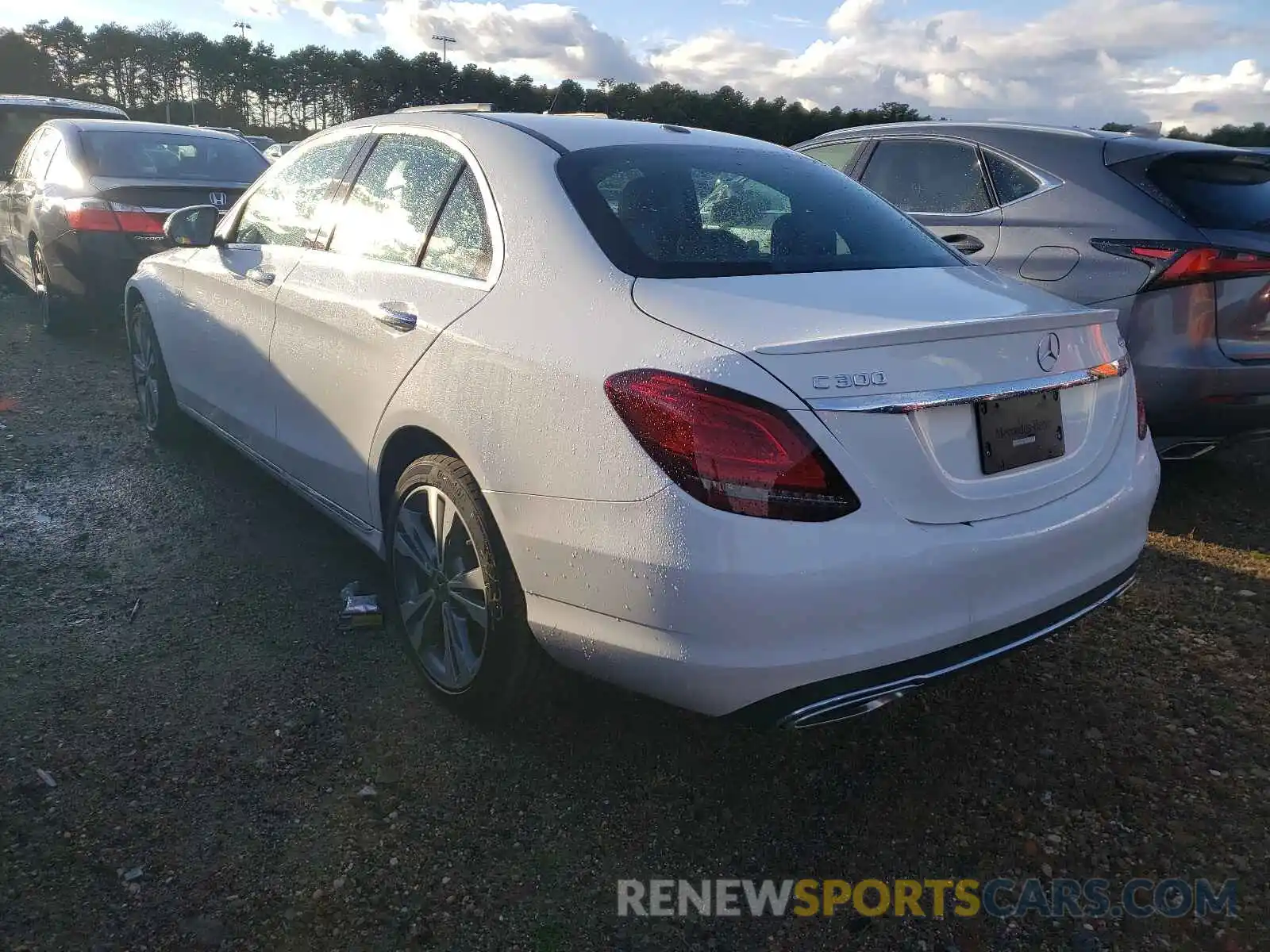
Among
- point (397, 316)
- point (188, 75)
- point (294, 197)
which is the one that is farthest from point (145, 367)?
point (188, 75)

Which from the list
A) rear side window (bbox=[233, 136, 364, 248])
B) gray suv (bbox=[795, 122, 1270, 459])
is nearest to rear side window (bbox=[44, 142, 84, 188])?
rear side window (bbox=[233, 136, 364, 248])

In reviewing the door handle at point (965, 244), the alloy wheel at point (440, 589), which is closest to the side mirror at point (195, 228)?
the alloy wheel at point (440, 589)

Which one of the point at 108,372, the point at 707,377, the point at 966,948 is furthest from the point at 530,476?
the point at 108,372

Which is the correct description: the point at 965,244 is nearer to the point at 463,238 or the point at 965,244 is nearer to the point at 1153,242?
the point at 1153,242

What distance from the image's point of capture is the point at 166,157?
7738 mm

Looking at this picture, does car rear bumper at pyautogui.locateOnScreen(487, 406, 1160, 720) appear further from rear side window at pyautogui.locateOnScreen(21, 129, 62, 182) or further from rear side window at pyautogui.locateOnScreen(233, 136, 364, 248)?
rear side window at pyautogui.locateOnScreen(21, 129, 62, 182)

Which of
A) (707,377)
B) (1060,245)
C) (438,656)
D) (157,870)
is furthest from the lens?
(1060,245)

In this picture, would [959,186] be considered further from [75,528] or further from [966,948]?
[75,528]

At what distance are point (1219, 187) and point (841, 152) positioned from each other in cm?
225

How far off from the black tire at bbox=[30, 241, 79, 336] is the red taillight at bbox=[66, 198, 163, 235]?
2.30 ft

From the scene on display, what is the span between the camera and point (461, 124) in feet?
10.4

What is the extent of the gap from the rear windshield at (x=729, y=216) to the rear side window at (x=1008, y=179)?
1.92m

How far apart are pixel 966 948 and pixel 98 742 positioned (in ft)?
7.38

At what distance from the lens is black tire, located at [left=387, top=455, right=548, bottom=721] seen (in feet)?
8.21
